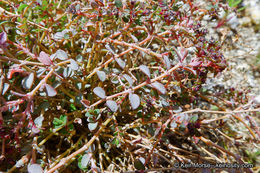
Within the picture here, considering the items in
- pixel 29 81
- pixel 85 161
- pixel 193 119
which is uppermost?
pixel 29 81

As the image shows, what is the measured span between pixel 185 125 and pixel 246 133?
2.73 ft

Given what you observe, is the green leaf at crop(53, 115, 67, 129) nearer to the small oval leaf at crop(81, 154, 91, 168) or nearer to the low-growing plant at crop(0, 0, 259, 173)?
the low-growing plant at crop(0, 0, 259, 173)

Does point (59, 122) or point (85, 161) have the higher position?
point (59, 122)

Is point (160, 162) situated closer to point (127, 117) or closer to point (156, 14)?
point (127, 117)

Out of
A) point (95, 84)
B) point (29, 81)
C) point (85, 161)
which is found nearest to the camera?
point (29, 81)

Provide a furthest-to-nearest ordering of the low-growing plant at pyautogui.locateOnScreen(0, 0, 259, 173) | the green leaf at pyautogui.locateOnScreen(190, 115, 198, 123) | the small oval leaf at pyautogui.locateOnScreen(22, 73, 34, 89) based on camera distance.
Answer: the green leaf at pyautogui.locateOnScreen(190, 115, 198, 123) → the low-growing plant at pyautogui.locateOnScreen(0, 0, 259, 173) → the small oval leaf at pyautogui.locateOnScreen(22, 73, 34, 89)

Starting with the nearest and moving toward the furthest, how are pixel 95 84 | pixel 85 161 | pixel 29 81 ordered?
pixel 29 81 → pixel 85 161 → pixel 95 84

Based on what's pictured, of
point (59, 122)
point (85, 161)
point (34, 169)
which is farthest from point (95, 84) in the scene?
point (34, 169)

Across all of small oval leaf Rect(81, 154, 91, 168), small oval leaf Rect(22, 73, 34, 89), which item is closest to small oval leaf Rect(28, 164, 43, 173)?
small oval leaf Rect(81, 154, 91, 168)

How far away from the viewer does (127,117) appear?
1.45 m

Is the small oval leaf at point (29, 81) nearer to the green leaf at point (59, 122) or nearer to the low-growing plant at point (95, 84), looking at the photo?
the low-growing plant at point (95, 84)

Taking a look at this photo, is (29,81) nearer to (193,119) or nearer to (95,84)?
(95,84)

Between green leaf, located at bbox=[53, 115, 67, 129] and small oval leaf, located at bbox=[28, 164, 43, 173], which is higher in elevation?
green leaf, located at bbox=[53, 115, 67, 129]

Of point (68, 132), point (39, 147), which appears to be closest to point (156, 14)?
point (68, 132)
